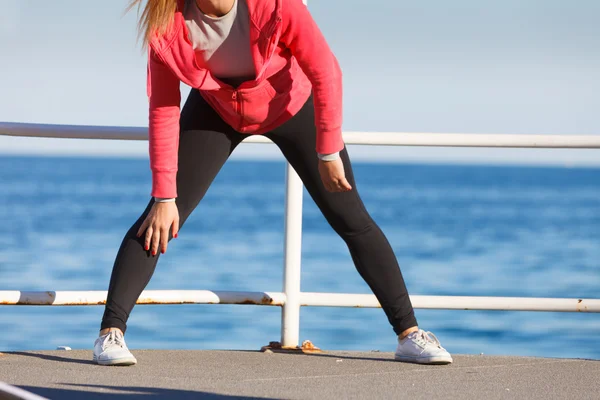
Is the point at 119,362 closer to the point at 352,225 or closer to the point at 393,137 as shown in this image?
the point at 352,225

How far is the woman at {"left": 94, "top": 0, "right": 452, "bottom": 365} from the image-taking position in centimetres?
256

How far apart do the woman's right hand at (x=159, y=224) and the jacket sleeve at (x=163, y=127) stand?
0.04m

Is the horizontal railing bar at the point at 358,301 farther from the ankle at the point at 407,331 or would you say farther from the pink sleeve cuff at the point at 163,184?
the pink sleeve cuff at the point at 163,184

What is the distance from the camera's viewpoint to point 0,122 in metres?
3.03

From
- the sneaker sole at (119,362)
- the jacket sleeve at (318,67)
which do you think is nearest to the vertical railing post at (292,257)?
the jacket sleeve at (318,67)

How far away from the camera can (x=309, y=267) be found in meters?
17.3

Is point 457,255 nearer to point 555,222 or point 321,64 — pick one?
point 555,222

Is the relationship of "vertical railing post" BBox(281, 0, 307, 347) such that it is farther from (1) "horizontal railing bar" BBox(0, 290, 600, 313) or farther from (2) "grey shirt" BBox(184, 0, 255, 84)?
(2) "grey shirt" BBox(184, 0, 255, 84)

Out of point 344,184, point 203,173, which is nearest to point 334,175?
point 344,184

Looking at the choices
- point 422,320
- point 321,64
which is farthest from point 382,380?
point 422,320

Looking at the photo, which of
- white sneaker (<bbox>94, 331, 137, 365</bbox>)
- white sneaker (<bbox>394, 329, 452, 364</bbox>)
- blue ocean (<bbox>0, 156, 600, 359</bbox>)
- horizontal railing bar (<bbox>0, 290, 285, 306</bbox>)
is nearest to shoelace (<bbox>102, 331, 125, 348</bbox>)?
white sneaker (<bbox>94, 331, 137, 365</bbox>)

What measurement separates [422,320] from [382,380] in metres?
9.10

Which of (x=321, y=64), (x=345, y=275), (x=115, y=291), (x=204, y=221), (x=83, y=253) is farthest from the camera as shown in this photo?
(x=204, y=221)

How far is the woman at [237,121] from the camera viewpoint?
2564 mm
